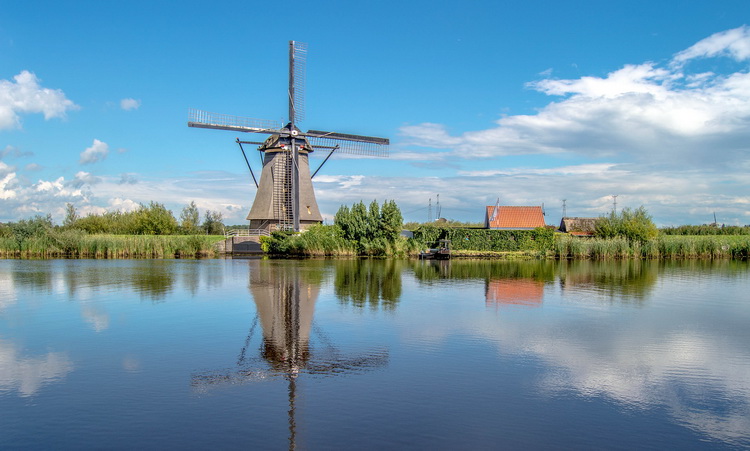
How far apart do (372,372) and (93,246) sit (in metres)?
30.8

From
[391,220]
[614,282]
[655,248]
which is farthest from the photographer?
[655,248]

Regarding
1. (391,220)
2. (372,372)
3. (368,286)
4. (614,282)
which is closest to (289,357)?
(372,372)

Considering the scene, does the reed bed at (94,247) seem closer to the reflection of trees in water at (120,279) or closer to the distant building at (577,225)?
the reflection of trees in water at (120,279)

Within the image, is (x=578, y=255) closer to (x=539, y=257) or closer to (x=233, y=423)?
(x=539, y=257)

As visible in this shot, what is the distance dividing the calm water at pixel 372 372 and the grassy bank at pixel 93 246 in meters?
19.5

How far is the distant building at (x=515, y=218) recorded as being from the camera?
48312mm

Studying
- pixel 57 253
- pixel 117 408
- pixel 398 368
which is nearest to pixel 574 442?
pixel 398 368

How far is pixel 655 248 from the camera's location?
113 feet

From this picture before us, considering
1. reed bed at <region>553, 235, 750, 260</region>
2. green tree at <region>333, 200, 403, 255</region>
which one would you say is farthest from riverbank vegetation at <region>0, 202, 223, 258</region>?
reed bed at <region>553, 235, 750, 260</region>

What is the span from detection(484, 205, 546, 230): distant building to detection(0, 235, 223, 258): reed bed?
26.2 m

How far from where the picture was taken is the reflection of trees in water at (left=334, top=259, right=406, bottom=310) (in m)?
13.4

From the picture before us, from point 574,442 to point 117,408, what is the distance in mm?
4748

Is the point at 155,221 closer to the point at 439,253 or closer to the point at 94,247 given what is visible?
the point at 94,247

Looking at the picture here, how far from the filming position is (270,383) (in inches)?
260
